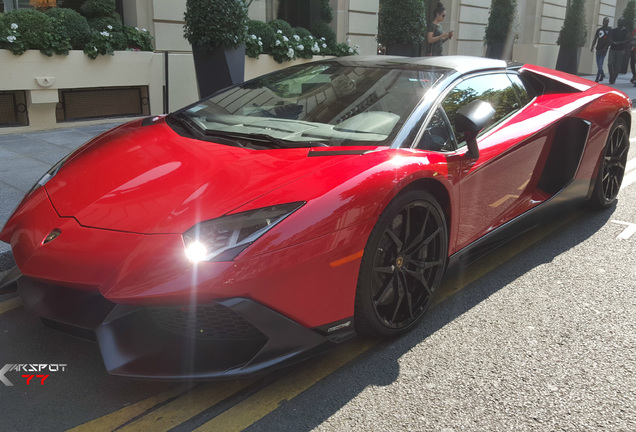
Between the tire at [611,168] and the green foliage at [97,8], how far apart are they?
7.68 metres

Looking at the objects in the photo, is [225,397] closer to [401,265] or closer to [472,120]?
[401,265]

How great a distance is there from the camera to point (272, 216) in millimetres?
2301

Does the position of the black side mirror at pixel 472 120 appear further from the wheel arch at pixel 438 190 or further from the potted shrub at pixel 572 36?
the potted shrub at pixel 572 36

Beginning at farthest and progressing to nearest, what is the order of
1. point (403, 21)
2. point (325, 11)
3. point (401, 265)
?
1. point (325, 11)
2. point (403, 21)
3. point (401, 265)

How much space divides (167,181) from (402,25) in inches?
424

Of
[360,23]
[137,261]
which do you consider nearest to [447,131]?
[137,261]

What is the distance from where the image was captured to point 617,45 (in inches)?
699

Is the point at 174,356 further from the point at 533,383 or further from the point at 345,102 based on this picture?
the point at 345,102

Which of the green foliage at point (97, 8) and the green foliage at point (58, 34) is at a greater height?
the green foliage at point (97, 8)

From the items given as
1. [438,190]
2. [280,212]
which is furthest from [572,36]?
[280,212]

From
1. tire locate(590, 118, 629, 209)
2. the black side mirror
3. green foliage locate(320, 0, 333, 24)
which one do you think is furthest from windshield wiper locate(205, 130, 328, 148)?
green foliage locate(320, 0, 333, 24)

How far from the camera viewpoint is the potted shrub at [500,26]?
17.1 metres

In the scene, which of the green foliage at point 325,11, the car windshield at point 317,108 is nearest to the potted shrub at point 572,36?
the green foliage at point 325,11

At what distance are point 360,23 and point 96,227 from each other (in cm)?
1204
